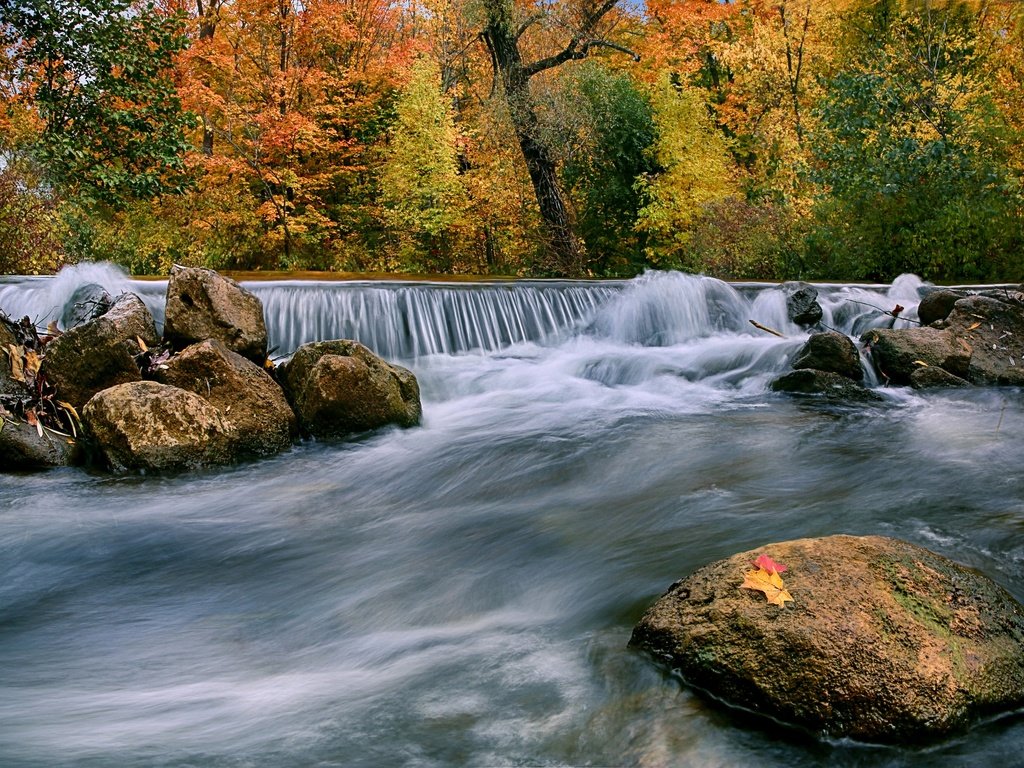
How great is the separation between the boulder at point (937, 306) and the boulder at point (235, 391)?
27.0 ft

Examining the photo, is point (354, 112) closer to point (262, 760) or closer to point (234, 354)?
point (234, 354)

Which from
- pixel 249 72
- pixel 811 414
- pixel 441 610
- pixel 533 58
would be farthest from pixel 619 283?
pixel 533 58

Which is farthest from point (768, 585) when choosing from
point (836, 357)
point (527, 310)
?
point (527, 310)

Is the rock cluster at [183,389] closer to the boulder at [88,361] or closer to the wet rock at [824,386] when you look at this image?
the boulder at [88,361]

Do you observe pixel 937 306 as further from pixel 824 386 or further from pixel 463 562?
pixel 463 562

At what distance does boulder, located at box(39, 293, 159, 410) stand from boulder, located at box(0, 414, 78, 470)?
0.49 m

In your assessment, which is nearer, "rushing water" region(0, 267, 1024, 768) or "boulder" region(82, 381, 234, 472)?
"rushing water" region(0, 267, 1024, 768)

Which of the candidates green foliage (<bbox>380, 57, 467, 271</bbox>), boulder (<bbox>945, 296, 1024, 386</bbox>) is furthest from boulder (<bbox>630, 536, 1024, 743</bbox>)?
green foliage (<bbox>380, 57, 467, 271</bbox>)

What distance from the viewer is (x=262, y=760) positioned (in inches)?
102

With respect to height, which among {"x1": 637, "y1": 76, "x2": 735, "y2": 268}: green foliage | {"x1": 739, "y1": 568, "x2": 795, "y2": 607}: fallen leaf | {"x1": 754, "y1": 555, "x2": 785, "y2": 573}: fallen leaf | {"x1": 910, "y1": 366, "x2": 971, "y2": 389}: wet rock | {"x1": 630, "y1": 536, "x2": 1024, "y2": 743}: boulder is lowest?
{"x1": 910, "y1": 366, "x2": 971, "y2": 389}: wet rock

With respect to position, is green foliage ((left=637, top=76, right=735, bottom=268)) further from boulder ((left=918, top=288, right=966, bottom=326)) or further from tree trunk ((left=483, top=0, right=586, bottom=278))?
boulder ((left=918, top=288, right=966, bottom=326))

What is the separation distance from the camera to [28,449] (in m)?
6.29

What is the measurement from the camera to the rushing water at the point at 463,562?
270 cm

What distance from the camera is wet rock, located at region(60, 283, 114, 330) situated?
27.5 feet
